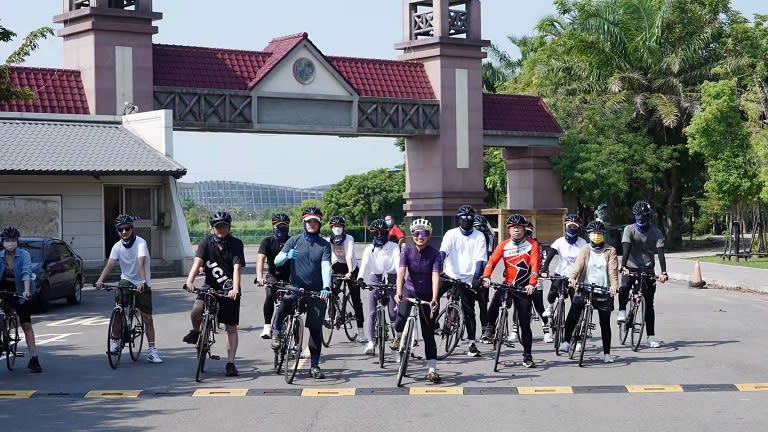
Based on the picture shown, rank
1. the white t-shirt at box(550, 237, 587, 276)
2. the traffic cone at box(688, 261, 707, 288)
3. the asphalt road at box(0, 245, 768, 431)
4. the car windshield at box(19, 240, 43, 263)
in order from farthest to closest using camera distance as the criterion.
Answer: the traffic cone at box(688, 261, 707, 288)
the car windshield at box(19, 240, 43, 263)
the white t-shirt at box(550, 237, 587, 276)
the asphalt road at box(0, 245, 768, 431)

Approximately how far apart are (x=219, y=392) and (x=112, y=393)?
110 centimetres

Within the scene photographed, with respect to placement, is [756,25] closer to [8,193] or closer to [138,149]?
[138,149]

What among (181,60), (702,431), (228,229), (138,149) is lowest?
(702,431)

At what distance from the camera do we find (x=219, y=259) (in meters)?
14.2

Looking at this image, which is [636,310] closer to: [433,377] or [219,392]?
[433,377]

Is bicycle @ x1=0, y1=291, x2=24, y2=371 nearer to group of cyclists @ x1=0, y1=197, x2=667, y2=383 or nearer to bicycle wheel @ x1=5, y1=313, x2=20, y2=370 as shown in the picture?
bicycle wheel @ x1=5, y1=313, x2=20, y2=370

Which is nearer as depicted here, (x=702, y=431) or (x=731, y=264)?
(x=702, y=431)

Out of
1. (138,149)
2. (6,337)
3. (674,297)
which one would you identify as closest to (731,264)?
(674,297)

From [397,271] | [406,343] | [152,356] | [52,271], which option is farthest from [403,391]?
[52,271]

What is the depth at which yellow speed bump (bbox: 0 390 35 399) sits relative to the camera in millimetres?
12773

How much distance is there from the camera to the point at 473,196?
50.9 meters

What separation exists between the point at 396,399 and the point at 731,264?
28.8 metres

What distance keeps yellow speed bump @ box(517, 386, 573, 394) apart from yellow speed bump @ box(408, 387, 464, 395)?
0.63 m

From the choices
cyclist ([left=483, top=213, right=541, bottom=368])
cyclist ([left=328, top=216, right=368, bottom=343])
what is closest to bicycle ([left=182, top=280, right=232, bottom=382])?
cyclist ([left=483, top=213, right=541, bottom=368])
